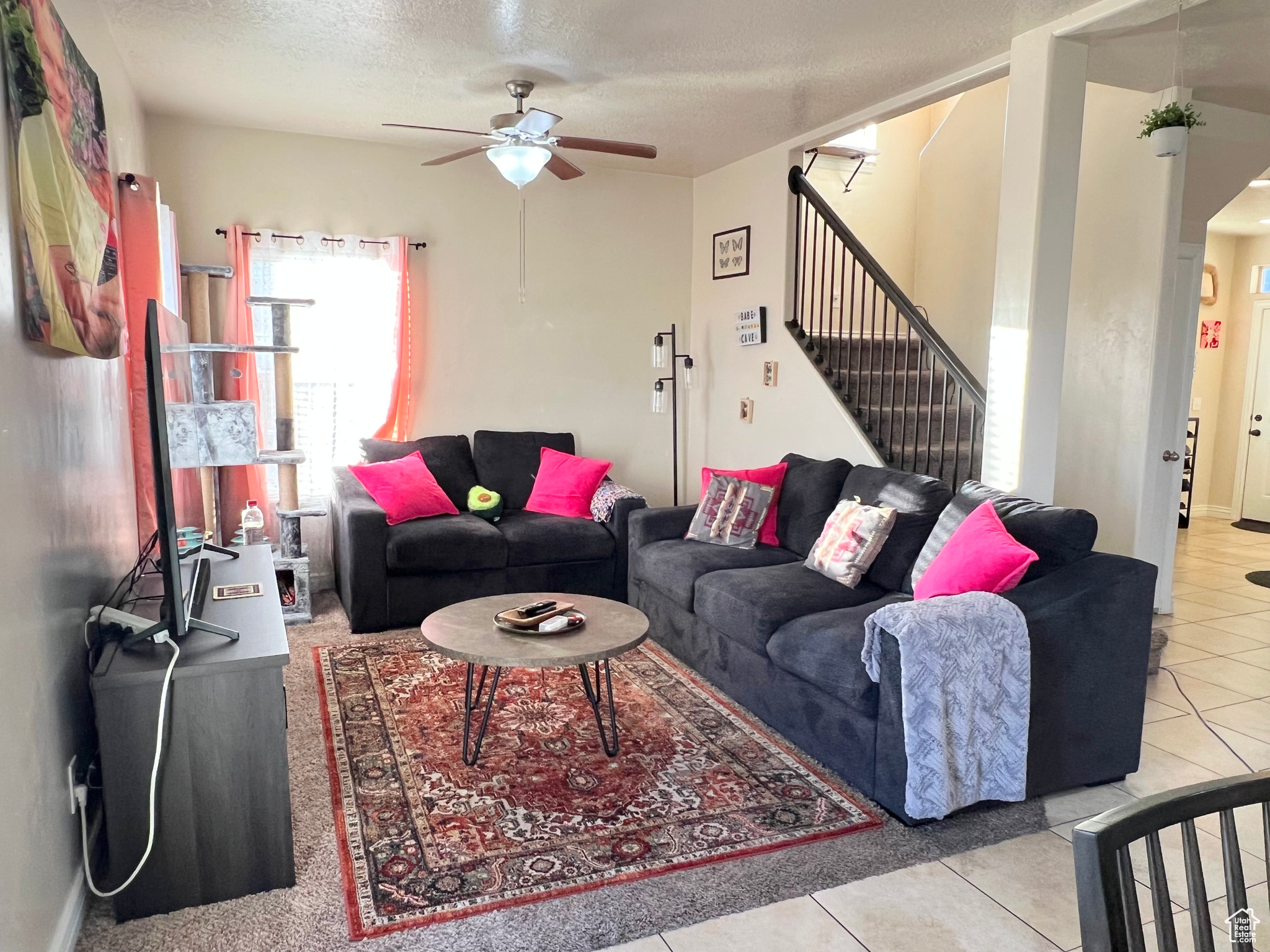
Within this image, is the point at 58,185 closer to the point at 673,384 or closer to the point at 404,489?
the point at 404,489

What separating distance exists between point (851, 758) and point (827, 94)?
3.08 m

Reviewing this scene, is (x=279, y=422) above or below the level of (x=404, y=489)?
above

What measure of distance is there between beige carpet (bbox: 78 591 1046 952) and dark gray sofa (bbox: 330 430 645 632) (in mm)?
1702

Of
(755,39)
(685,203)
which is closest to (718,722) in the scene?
(755,39)

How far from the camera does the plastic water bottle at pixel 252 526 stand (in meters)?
4.26

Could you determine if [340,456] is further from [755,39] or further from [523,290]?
[755,39]

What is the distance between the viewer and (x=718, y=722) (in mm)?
3260

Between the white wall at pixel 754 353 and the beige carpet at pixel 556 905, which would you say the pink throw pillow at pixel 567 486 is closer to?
the white wall at pixel 754 353

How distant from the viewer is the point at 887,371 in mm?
5586

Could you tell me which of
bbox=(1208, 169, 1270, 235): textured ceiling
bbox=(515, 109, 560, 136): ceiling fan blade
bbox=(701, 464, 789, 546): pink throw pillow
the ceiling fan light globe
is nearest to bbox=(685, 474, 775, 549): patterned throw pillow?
bbox=(701, 464, 789, 546): pink throw pillow

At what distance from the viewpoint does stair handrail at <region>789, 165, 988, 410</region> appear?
400 cm

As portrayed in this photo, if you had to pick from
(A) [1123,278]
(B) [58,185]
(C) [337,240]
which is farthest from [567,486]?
(B) [58,185]

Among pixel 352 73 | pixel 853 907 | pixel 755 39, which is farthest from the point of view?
pixel 352 73

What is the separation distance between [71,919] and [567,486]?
132 inches
